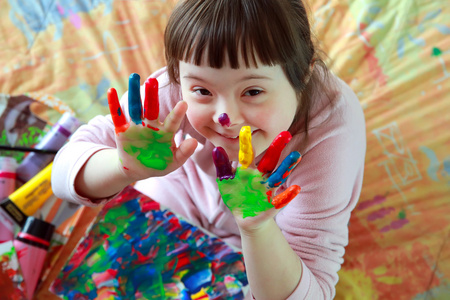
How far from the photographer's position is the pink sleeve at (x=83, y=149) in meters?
0.78

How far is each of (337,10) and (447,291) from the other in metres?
0.78

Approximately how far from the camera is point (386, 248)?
3.19 feet

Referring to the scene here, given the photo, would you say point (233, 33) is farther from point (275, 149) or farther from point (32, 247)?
point (32, 247)

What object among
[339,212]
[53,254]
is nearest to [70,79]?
[53,254]

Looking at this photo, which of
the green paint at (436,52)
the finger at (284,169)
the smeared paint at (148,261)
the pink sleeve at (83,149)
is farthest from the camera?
the green paint at (436,52)

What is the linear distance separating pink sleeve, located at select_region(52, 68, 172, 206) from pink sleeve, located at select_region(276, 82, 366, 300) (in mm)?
294

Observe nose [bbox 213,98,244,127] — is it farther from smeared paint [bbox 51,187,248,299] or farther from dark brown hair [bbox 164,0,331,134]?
smeared paint [bbox 51,187,248,299]

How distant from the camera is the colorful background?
96 cm

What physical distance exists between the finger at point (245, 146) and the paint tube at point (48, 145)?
0.70 metres

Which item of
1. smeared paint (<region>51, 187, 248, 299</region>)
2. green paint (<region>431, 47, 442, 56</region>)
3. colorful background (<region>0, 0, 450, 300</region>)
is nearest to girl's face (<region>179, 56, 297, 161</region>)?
smeared paint (<region>51, 187, 248, 299</region>)

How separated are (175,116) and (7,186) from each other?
2.23 feet

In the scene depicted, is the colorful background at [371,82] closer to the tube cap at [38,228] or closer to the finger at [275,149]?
the tube cap at [38,228]

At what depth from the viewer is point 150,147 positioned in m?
0.60

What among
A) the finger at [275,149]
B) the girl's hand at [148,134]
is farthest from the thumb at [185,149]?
the finger at [275,149]
